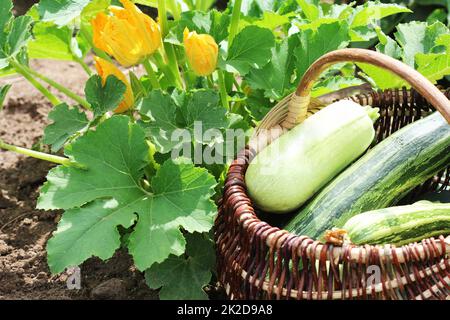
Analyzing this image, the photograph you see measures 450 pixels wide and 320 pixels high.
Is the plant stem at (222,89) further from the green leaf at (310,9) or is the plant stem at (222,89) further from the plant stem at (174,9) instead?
the green leaf at (310,9)

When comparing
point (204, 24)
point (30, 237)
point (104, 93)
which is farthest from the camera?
point (30, 237)

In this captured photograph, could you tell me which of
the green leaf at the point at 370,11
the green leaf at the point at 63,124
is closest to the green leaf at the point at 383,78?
the green leaf at the point at 370,11

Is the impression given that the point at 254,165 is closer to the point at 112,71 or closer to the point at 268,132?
the point at 268,132

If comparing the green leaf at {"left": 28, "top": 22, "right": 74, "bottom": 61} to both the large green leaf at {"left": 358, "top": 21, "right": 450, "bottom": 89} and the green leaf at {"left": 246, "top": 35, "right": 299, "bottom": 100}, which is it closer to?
the green leaf at {"left": 246, "top": 35, "right": 299, "bottom": 100}

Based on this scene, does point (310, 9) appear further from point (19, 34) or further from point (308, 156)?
point (19, 34)

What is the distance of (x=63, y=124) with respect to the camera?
88.5 inches

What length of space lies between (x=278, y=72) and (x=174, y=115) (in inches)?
16.9

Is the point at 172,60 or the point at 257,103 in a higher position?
the point at 172,60

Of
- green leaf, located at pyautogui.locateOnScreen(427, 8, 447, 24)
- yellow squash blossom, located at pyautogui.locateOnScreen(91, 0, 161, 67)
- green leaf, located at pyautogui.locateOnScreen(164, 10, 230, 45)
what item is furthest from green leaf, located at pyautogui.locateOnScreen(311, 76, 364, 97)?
green leaf, located at pyautogui.locateOnScreen(427, 8, 447, 24)

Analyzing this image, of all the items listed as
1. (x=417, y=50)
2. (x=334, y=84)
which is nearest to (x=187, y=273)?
(x=334, y=84)

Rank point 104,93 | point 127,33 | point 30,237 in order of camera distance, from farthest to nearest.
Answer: point 30,237 < point 104,93 < point 127,33

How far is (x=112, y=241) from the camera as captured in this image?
1.96 meters

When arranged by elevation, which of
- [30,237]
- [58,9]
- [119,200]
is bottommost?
[30,237]

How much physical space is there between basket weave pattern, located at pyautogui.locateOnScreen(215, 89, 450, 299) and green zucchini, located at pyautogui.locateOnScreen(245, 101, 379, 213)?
85 mm
